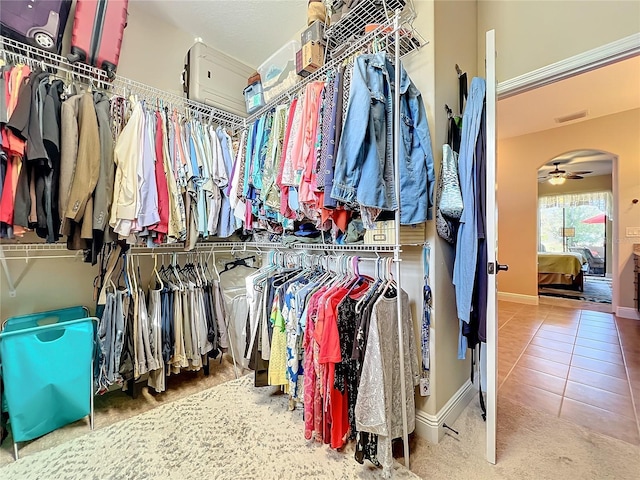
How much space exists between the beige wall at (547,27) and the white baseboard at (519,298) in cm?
378

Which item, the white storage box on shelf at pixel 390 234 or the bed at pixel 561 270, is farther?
the bed at pixel 561 270

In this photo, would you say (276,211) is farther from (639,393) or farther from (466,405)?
(639,393)

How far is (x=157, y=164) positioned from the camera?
1676 mm

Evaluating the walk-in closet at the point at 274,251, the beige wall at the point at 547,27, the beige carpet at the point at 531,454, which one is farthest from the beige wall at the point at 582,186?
the beige carpet at the point at 531,454

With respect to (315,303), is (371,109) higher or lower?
higher

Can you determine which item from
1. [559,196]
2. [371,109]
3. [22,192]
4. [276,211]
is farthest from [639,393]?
[559,196]

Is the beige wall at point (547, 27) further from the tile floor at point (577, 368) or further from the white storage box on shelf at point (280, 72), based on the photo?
the tile floor at point (577, 368)

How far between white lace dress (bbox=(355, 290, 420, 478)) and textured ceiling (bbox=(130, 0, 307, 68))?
2231 mm

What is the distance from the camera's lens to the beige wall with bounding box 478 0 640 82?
4.57 feet

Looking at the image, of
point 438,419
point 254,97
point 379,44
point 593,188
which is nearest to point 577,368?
point 438,419

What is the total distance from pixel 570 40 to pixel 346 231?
1646mm

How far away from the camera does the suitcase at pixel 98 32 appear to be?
1.53 m

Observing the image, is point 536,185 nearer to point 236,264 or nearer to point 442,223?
point 442,223

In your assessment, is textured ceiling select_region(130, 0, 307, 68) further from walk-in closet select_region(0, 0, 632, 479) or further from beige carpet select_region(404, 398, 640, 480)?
beige carpet select_region(404, 398, 640, 480)
